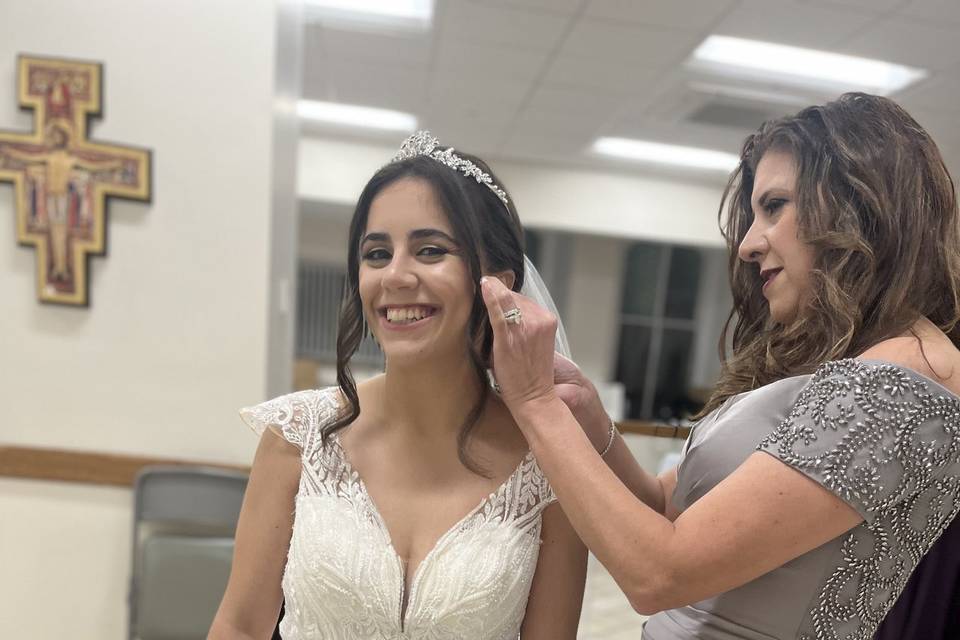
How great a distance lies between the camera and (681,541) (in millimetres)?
850

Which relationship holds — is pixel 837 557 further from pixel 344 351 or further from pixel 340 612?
pixel 344 351

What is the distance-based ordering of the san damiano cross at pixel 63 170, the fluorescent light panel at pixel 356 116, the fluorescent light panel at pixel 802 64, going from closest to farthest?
the san damiano cross at pixel 63 170 → the fluorescent light panel at pixel 802 64 → the fluorescent light panel at pixel 356 116

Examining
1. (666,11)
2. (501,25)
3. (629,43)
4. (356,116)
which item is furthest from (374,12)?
(356,116)

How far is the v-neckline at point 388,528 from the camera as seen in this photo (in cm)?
115

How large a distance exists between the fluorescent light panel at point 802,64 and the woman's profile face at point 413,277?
312 centimetres

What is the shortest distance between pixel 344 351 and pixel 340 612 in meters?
0.53

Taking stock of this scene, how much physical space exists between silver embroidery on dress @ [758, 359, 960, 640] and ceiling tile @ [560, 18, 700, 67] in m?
3.05

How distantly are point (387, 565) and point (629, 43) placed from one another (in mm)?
3436

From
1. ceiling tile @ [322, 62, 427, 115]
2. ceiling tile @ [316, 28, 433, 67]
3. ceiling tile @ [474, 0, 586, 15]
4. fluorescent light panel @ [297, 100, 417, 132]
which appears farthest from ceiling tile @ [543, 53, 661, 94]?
fluorescent light panel @ [297, 100, 417, 132]

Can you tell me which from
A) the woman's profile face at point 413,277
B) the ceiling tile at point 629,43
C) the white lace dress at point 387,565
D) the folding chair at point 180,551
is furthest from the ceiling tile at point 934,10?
the folding chair at point 180,551

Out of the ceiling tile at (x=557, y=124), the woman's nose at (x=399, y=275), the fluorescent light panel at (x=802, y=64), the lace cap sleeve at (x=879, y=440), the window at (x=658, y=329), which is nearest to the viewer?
the lace cap sleeve at (x=879, y=440)

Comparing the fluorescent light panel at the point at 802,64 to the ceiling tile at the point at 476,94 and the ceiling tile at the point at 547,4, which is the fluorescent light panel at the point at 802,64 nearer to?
the ceiling tile at the point at 547,4

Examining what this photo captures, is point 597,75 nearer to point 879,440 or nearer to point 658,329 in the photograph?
point 879,440

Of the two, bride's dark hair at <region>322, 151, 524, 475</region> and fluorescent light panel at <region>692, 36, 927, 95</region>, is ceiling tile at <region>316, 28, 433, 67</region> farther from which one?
bride's dark hair at <region>322, 151, 524, 475</region>
